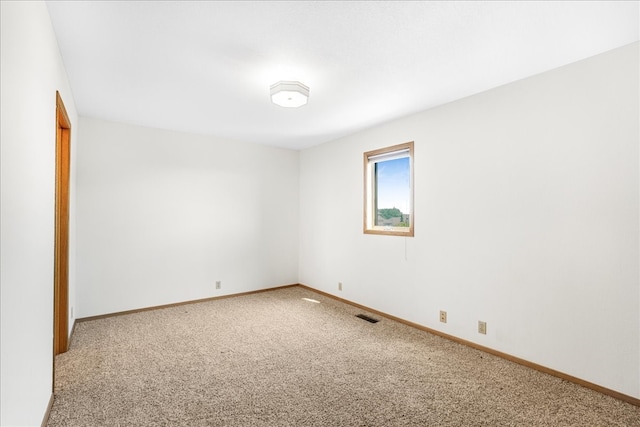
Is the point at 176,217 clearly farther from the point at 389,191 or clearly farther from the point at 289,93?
the point at 389,191

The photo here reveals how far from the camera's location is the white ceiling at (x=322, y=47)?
187cm

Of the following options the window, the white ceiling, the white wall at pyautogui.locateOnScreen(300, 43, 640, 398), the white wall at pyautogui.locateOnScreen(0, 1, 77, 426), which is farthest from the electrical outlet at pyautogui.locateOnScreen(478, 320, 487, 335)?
the white wall at pyautogui.locateOnScreen(0, 1, 77, 426)

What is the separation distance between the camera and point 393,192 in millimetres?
4090

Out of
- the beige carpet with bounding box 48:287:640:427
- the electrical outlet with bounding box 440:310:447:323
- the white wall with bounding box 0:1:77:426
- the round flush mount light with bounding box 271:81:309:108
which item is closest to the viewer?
the white wall with bounding box 0:1:77:426

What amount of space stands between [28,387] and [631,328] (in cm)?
366

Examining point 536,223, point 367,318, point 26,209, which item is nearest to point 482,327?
point 536,223

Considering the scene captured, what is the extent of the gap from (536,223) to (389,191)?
1.81 meters

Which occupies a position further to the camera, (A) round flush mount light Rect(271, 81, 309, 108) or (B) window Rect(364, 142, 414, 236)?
(B) window Rect(364, 142, 414, 236)

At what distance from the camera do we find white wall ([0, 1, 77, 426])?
1209mm

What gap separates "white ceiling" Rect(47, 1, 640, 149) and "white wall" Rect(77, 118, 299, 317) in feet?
3.17

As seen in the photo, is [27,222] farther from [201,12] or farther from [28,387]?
[201,12]

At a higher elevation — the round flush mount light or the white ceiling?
the white ceiling

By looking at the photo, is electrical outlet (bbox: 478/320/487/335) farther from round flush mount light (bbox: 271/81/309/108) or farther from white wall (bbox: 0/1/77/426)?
white wall (bbox: 0/1/77/426)

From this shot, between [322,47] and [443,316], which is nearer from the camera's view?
[322,47]
